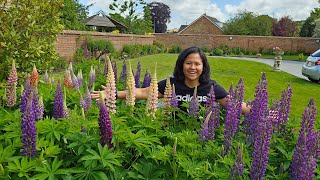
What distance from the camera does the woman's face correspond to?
12.1 ft

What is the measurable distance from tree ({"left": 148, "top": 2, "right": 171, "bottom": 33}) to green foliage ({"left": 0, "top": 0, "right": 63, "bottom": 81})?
72902mm

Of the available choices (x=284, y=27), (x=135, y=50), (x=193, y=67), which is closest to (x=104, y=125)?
(x=193, y=67)

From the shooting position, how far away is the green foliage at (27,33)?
461 centimetres

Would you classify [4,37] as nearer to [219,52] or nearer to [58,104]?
[58,104]

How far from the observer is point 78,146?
1.97 metres

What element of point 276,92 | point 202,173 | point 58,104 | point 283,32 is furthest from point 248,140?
point 283,32

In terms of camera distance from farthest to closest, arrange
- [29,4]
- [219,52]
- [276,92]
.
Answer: [219,52] → [276,92] → [29,4]

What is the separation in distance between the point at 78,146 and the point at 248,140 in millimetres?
1179

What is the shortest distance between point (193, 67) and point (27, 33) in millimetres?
2391

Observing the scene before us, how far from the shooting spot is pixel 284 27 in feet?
167

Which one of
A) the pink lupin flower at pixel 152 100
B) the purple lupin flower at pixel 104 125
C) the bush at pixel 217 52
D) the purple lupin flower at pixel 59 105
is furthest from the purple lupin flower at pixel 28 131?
the bush at pixel 217 52

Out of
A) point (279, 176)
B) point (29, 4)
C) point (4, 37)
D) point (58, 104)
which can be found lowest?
point (279, 176)

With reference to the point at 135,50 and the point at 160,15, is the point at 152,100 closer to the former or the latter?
the point at 135,50

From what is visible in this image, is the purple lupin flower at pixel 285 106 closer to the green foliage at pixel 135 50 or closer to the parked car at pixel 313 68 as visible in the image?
the parked car at pixel 313 68
